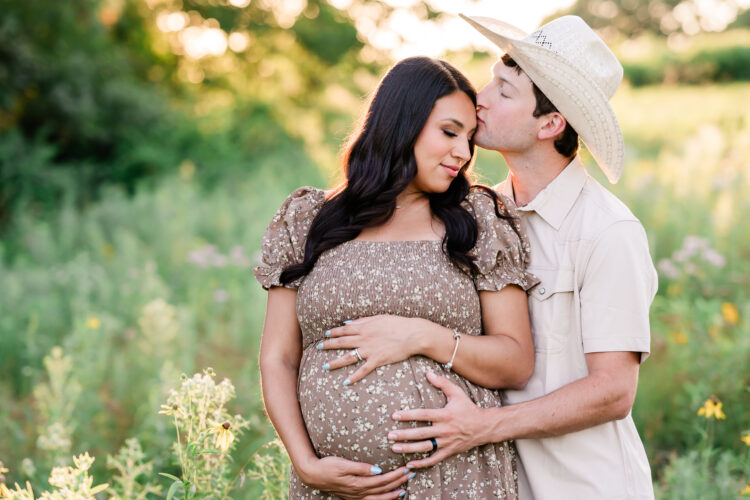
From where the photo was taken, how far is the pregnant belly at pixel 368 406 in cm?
228

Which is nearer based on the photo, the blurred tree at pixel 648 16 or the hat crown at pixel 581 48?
the hat crown at pixel 581 48

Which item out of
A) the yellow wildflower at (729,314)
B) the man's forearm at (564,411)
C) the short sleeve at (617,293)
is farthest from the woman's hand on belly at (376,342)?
the yellow wildflower at (729,314)

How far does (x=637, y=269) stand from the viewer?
7.78 ft

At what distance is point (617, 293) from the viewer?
93.4 inches

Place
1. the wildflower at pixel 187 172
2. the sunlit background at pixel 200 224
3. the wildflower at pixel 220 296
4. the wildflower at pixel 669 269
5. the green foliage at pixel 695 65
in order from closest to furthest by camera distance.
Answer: the sunlit background at pixel 200 224
the wildflower at pixel 669 269
the wildflower at pixel 220 296
the wildflower at pixel 187 172
the green foliage at pixel 695 65

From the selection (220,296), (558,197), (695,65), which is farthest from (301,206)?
(695,65)

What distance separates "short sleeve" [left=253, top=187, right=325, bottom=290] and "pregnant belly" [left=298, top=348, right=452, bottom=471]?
404mm

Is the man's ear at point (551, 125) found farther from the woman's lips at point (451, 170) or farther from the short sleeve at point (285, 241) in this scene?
the short sleeve at point (285, 241)

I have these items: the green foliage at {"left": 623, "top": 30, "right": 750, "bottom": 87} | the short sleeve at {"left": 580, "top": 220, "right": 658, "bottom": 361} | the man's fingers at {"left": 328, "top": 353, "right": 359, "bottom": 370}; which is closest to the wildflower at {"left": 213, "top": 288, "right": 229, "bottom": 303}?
the man's fingers at {"left": 328, "top": 353, "right": 359, "bottom": 370}

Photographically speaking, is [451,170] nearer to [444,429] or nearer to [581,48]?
[581,48]

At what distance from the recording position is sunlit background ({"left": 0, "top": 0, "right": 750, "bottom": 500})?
3.89 meters

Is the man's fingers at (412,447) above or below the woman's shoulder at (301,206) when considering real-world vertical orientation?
below

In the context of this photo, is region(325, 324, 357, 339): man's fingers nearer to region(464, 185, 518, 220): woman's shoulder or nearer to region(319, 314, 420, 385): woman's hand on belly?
region(319, 314, 420, 385): woman's hand on belly

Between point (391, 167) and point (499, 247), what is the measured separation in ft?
1.59
